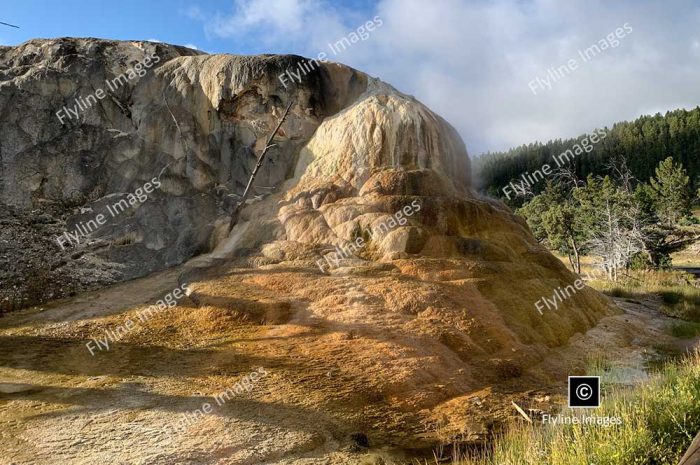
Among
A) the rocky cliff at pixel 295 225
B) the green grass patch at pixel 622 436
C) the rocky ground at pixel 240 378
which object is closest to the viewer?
the green grass patch at pixel 622 436

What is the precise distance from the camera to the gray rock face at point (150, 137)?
12.2 meters

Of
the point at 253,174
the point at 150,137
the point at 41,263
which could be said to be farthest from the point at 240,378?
the point at 150,137

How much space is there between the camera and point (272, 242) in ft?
33.9

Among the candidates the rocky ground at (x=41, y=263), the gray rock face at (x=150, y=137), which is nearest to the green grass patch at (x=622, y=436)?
the gray rock face at (x=150, y=137)

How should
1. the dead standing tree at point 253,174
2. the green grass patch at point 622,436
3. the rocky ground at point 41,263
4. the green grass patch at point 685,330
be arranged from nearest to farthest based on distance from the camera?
1. the green grass patch at point 622,436
2. the rocky ground at point 41,263
3. the green grass patch at point 685,330
4. the dead standing tree at point 253,174

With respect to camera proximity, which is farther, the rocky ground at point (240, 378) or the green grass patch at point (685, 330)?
the green grass patch at point (685, 330)

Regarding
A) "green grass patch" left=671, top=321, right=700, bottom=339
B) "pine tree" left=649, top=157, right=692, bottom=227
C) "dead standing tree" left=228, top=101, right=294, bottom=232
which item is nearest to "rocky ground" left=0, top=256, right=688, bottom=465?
"green grass patch" left=671, top=321, right=700, bottom=339

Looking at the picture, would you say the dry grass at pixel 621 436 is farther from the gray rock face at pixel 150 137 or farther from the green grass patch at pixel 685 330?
the gray rock face at pixel 150 137

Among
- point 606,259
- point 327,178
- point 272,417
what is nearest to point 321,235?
point 327,178

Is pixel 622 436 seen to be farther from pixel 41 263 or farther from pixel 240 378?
pixel 41 263

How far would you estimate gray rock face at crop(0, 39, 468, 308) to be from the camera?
12211 millimetres

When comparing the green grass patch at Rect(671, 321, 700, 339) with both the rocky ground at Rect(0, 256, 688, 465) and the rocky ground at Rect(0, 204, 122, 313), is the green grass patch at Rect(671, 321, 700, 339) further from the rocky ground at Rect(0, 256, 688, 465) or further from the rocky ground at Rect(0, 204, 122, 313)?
the rocky ground at Rect(0, 204, 122, 313)

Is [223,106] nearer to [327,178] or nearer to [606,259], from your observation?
[327,178]

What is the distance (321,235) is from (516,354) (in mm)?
4205
